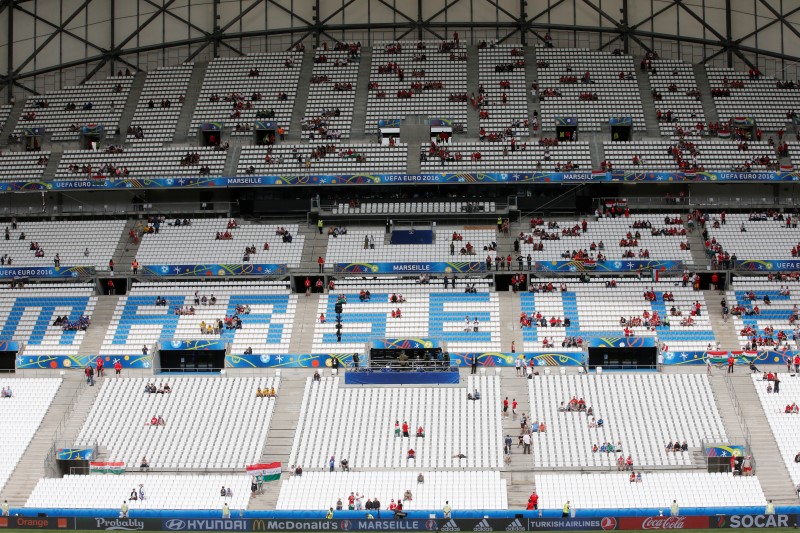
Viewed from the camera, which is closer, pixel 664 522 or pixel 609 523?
pixel 609 523

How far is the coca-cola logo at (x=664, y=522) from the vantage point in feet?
159

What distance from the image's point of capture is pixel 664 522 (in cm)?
4853

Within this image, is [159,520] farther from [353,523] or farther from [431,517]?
[431,517]

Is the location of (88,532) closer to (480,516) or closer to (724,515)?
(480,516)

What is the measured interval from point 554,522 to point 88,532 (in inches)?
767

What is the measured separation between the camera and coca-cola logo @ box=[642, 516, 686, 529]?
48.4 meters

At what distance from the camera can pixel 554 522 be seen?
4834 centimetres

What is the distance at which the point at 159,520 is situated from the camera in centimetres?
4934

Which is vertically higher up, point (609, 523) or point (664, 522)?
point (664, 522)

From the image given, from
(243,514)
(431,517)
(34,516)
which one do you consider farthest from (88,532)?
(431,517)

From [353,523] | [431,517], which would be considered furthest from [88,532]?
[431,517]

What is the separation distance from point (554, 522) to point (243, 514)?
1303 cm

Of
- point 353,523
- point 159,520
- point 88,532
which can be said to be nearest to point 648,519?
point 353,523

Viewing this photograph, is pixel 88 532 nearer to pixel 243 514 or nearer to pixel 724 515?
pixel 243 514
